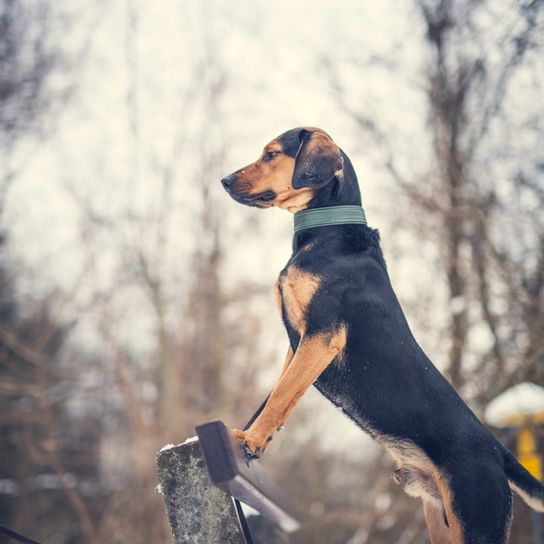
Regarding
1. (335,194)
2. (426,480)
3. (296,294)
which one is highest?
(335,194)

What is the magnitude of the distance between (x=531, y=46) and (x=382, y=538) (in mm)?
13264

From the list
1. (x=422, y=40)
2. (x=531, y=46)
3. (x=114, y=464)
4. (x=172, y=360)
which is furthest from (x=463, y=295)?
(x=114, y=464)

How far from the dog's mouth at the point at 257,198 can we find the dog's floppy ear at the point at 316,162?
15cm

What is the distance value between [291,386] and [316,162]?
44.5 inches

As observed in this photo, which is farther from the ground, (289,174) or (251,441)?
(289,174)

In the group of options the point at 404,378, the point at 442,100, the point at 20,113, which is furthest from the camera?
the point at 20,113

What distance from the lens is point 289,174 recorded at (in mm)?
3561

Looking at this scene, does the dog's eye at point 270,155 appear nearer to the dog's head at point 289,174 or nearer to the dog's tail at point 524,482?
the dog's head at point 289,174

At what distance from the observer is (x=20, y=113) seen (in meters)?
15.6

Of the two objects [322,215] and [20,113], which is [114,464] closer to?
[20,113]

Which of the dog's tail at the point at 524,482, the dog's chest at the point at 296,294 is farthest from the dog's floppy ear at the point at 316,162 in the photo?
the dog's tail at the point at 524,482

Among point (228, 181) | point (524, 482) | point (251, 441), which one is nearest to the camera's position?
point (251, 441)

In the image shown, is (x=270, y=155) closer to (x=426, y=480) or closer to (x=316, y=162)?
(x=316, y=162)

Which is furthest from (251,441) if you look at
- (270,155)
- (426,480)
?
(270,155)
